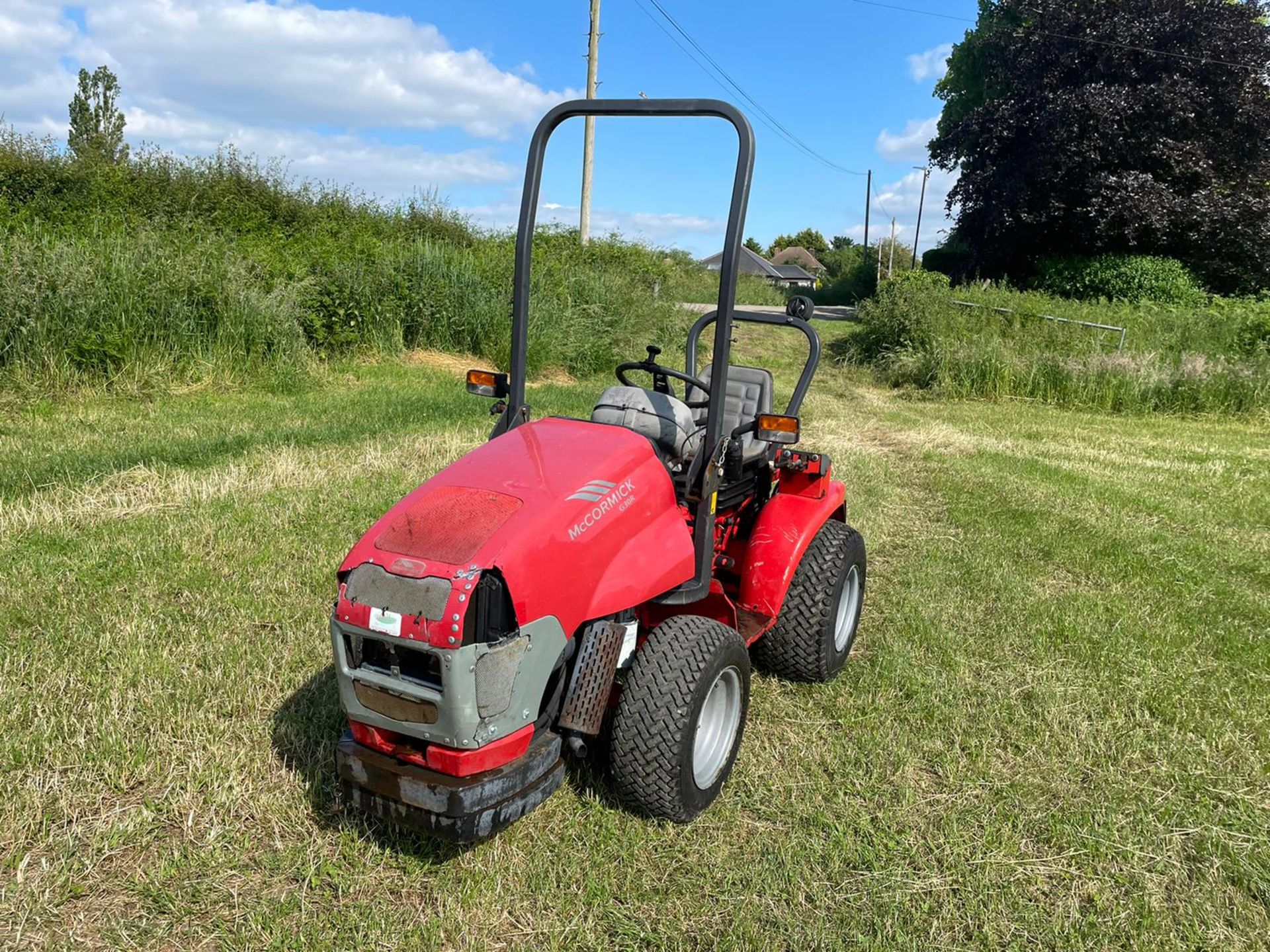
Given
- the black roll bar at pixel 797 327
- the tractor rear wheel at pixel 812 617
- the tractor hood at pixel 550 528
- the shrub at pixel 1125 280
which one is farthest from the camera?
the shrub at pixel 1125 280

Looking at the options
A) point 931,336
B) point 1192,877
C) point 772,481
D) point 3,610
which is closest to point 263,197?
point 931,336

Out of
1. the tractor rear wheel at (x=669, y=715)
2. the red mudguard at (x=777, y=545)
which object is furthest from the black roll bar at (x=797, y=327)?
the tractor rear wheel at (x=669, y=715)

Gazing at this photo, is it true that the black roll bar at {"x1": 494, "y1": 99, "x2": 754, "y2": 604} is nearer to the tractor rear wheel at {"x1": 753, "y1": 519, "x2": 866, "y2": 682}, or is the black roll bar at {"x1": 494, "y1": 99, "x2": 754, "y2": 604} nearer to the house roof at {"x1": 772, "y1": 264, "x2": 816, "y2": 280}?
the tractor rear wheel at {"x1": 753, "y1": 519, "x2": 866, "y2": 682}

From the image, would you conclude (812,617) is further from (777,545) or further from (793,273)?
(793,273)

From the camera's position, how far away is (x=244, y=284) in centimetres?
926

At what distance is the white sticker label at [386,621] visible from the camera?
2174 millimetres

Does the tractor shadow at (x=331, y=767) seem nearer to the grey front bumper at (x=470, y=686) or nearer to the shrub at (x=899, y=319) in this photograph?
the grey front bumper at (x=470, y=686)

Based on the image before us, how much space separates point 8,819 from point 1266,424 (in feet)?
40.9

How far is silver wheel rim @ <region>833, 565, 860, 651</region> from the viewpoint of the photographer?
388 centimetres

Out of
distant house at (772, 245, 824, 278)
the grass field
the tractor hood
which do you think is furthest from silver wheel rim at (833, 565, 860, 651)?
distant house at (772, 245, 824, 278)

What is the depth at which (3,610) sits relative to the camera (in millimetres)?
3740

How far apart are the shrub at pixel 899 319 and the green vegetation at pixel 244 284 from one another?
137 inches

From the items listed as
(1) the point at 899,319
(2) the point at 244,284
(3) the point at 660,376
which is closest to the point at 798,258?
(1) the point at 899,319

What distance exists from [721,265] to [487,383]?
0.88 meters
